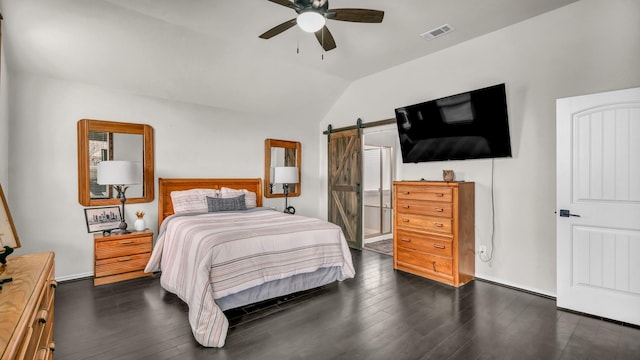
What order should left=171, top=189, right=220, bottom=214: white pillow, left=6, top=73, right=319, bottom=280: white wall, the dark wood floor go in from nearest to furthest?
the dark wood floor
left=6, top=73, right=319, bottom=280: white wall
left=171, top=189, right=220, bottom=214: white pillow

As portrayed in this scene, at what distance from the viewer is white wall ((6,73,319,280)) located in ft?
11.3

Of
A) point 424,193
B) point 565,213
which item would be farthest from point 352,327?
point 565,213

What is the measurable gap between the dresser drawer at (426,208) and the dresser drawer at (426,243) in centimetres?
28

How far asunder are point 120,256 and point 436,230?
381cm

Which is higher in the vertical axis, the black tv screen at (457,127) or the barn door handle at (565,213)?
the black tv screen at (457,127)

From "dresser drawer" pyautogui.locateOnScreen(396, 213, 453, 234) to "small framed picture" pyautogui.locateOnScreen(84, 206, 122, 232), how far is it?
12.2 ft

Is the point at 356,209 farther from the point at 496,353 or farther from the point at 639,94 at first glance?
the point at 639,94

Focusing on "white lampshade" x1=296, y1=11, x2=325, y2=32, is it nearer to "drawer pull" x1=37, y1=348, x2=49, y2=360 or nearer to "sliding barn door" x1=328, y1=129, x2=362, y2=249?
"drawer pull" x1=37, y1=348, x2=49, y2=360

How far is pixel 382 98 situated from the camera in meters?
4.96

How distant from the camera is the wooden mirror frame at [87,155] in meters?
3.74

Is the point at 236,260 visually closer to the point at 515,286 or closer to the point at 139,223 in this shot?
the point at 139,223

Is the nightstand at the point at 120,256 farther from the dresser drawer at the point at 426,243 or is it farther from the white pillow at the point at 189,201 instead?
the dresser drawer at the point at 426,243

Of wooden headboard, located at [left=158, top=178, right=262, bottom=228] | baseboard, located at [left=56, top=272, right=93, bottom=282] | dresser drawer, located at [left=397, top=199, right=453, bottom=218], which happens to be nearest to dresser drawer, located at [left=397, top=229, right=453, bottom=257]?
dresser drawer, located at [left=397, top=199, right=453, bottom=218]

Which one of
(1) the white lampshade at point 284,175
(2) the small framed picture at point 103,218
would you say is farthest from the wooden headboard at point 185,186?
(2) the small framed picture at point 103,218
